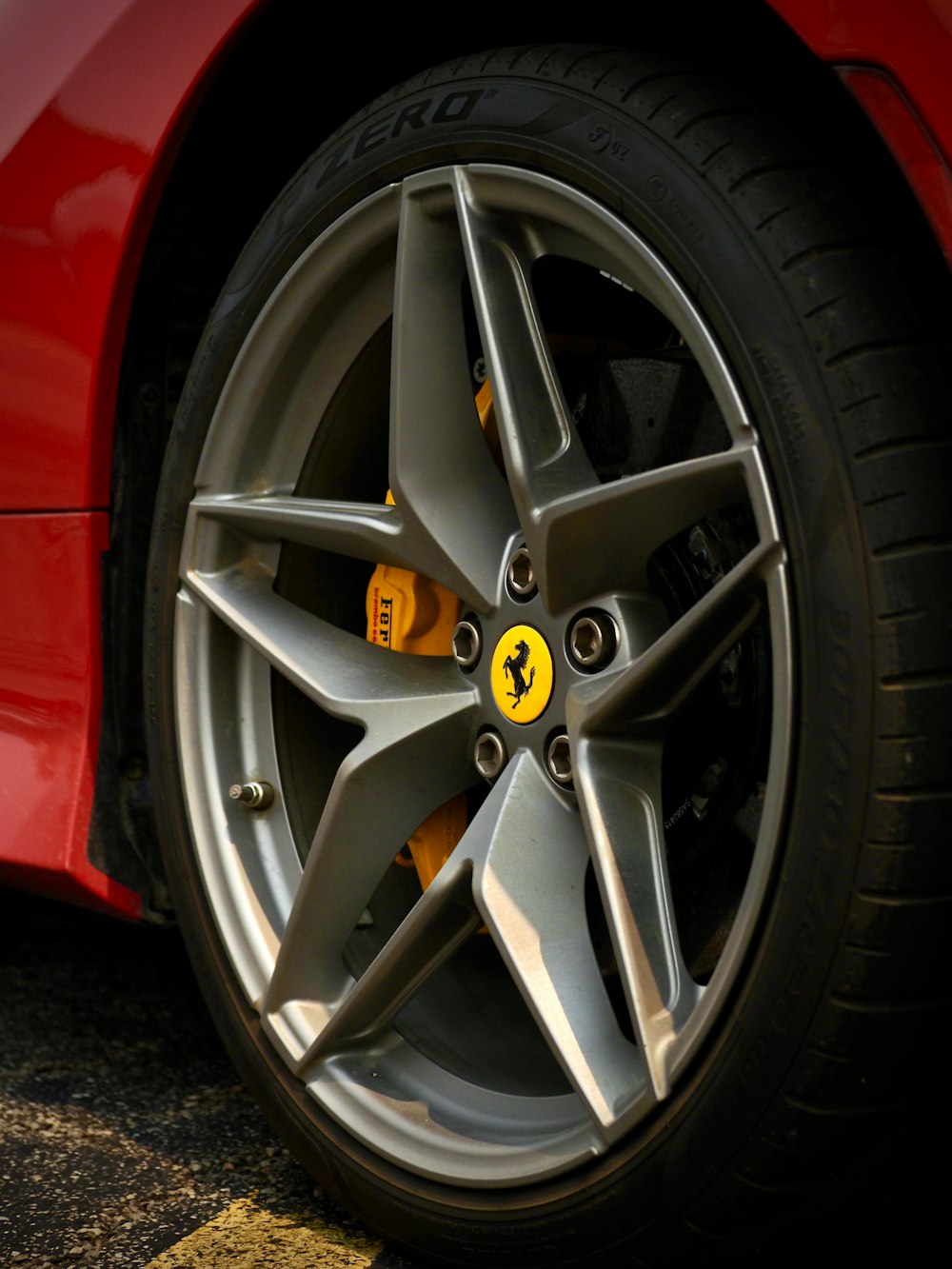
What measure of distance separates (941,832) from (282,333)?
2.90 feet

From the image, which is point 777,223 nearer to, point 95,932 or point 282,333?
point 282,333

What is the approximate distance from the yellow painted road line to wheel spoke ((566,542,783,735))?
0.56 meters

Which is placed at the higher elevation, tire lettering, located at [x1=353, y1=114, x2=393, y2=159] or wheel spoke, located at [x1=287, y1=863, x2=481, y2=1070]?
tire lettering, located at [x1=353, y1=114, x2=393, y2=159]

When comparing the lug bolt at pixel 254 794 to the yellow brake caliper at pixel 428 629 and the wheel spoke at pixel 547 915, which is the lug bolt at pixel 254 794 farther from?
the wheel spoke at pixel 547 915

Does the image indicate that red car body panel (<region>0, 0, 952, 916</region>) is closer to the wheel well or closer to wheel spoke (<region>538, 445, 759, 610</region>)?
the wheel well

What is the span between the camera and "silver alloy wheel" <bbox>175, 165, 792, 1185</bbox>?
116cm

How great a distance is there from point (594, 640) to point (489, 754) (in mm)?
197

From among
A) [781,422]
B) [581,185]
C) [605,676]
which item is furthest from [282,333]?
[781,422]

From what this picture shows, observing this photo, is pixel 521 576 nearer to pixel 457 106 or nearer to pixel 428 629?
pixel 428 629

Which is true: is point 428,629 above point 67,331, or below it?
below

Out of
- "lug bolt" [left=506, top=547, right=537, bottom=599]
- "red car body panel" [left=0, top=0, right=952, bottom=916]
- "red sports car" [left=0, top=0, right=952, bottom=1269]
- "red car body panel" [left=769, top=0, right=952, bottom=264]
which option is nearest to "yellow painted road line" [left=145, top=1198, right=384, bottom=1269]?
"red sports car" [left=0, top=0, right=952, bottom=1269]

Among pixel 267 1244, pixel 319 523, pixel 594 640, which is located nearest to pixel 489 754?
pixel 594 640

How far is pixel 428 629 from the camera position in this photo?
5.24ft

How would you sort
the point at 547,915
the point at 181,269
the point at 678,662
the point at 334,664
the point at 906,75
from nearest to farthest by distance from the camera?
1. the point at 906,75
2. the point at 678,662
3. the point at 547,915
4. the point at 334,664
5. the point at 181,269
